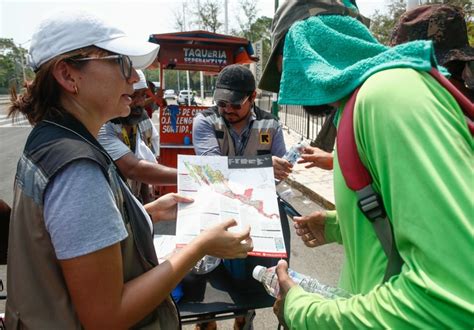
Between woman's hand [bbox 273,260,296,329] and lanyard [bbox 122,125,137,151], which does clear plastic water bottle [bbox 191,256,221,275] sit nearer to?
woman's hand [bbox 273,260,296,329]

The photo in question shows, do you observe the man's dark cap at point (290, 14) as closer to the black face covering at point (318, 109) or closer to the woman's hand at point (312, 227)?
the black face covering at point (318, 109)

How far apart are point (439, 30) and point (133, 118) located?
215 centimetres

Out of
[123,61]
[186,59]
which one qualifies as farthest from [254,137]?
[186,59]

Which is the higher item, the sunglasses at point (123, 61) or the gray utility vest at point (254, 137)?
the sunglasses at point (123, 61)

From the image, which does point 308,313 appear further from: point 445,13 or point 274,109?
point 274,109

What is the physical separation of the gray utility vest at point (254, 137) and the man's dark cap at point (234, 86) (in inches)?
8.0

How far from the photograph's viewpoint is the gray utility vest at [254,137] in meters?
2.62

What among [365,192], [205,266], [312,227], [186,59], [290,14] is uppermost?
[290,14]

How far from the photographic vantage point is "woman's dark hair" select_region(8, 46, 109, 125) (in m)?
1.08

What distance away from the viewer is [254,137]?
103 inches

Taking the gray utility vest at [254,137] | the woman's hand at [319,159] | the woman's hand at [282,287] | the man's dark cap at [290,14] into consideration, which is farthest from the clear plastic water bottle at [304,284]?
the gray utility vest at [254,137]

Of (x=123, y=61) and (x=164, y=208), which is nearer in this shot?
(x=123, y=61)

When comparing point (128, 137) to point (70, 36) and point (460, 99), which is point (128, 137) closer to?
point (70, 36)

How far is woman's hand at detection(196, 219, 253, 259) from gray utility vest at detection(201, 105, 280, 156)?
1.35m
